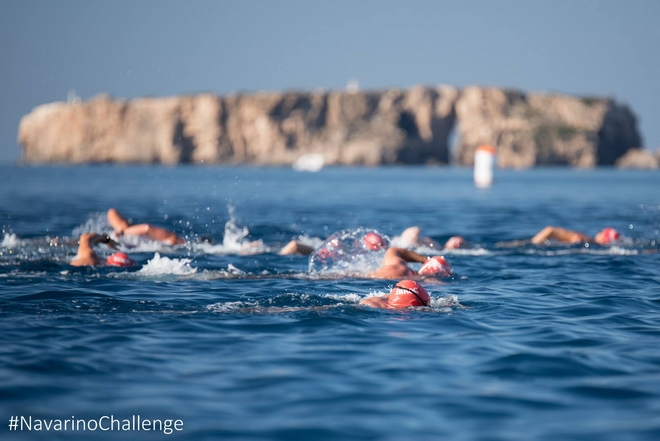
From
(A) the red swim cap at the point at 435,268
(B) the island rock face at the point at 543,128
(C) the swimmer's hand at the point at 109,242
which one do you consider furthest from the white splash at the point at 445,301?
(B) the island rock face at the point at 543,128

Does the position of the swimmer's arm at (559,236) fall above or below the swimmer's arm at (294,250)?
below

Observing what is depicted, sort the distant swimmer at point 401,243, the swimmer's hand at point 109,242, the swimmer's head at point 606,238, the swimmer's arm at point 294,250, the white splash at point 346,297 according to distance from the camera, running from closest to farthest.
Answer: the white splash at point 346,297, the swimmer's hand at point 109,242, the distant swimmer at point 401,243, the swimmer's arm at point 294,250, the swimmer's head at point 606,238

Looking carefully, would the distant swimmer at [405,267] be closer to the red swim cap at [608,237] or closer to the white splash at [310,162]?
the red swim cap at [608,237]

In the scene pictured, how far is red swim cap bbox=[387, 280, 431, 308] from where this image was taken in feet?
35.2

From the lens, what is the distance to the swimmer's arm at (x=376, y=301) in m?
10.8

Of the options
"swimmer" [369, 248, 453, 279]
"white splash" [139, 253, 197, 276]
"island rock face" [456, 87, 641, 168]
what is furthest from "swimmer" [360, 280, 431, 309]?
"island rock face" [456, 87, 641, 168]

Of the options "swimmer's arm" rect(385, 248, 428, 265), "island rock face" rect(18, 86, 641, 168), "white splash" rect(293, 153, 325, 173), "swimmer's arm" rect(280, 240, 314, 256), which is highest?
"island rock face" rect(18, 86, 641, 168)

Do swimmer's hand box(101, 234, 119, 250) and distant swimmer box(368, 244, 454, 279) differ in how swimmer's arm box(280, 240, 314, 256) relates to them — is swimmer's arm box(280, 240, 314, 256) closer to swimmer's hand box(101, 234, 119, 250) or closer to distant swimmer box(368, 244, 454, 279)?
swimmer's hand box(101, 234, 119, 250)

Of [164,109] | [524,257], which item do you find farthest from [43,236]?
[164,109]

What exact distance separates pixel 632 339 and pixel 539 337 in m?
1.14

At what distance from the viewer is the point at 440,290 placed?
12469mm

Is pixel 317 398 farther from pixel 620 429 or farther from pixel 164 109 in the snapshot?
pixel 164 109

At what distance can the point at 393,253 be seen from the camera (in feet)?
45.5

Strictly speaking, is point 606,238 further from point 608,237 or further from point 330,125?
point 330,125
